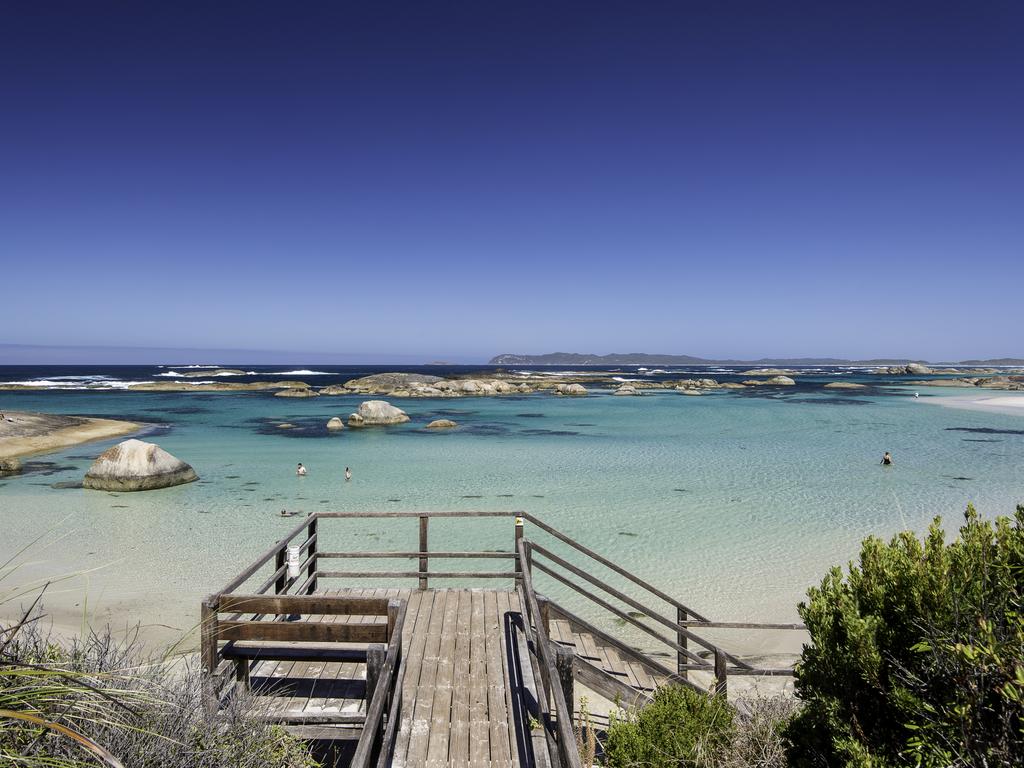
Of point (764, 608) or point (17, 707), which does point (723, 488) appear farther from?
point (17, 707)

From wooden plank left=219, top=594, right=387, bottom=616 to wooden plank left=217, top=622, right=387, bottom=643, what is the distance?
132 millimetres

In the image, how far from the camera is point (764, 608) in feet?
36.8

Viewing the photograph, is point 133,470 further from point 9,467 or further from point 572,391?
point 572,391

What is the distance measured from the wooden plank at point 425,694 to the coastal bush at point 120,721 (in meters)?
1.09

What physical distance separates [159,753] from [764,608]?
1096cm

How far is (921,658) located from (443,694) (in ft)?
14.8

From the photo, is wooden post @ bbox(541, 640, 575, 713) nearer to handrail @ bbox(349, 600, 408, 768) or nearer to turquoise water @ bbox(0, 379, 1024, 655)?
handrail @ bbox(349, 600, 408, 768)

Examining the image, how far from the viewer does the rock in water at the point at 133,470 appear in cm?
2100

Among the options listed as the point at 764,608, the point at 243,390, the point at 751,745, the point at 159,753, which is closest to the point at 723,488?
the point at 764,608

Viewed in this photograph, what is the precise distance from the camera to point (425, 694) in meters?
6.04

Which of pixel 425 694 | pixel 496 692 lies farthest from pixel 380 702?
pixel 496 692

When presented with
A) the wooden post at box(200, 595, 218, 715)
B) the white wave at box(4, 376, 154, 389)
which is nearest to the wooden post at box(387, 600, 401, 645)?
the wooden post at box(200, 595, 218, 715)

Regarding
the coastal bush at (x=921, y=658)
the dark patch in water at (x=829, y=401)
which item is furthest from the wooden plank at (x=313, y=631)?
the dark patch in water at (x=829, y=401)

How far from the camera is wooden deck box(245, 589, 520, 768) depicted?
5236mm
